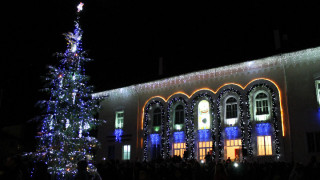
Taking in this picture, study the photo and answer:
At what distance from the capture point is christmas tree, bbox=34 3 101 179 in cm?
1559

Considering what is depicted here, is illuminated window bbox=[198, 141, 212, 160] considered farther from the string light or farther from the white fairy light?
the string light

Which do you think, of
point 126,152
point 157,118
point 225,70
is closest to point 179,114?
point 157,118

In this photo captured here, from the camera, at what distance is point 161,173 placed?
13.5 meters

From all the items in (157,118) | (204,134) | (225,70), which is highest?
(225,70)

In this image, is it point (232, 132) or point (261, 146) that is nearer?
point (261, 146)

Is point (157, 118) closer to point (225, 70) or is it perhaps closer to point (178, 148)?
A: point (178, 148)

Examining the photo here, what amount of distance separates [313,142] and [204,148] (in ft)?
25.0

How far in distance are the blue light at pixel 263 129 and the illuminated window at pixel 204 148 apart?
3.80 meters

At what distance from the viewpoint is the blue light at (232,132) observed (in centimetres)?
2294

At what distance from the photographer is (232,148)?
23031 mm

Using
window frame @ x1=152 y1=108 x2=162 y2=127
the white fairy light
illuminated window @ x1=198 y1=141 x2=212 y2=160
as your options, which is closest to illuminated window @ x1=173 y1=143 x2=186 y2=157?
illuminated window @ x1=198 y1=141 x2=212 y2=160

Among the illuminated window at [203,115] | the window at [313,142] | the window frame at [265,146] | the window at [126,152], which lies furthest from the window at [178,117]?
the window at [313,142]

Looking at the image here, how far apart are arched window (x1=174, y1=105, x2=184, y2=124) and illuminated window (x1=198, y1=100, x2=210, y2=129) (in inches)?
65.6

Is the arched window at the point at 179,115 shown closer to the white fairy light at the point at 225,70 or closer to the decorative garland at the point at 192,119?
the decorative garland at the point at 192,119
